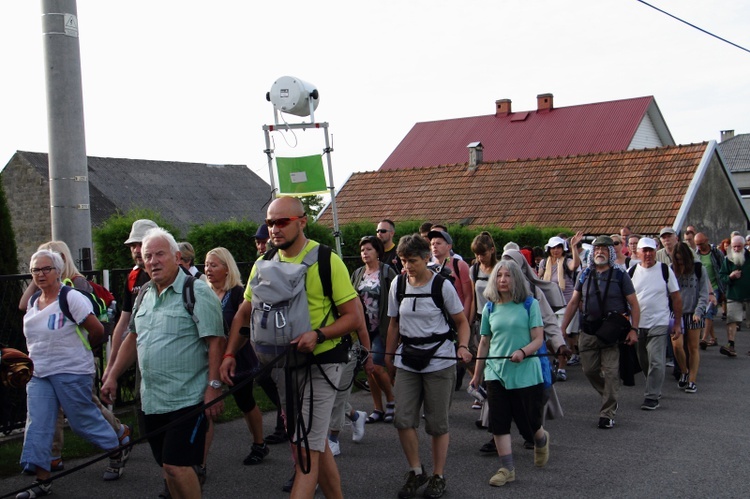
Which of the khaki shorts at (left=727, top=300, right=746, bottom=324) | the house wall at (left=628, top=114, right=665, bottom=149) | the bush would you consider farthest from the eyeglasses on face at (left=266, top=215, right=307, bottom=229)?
the house wall at (left=628, top=114, right=665, bottom=149)

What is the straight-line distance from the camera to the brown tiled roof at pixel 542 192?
83.0 ft

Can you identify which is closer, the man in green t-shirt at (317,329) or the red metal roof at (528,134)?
the man in green t-shirt at (317,329)

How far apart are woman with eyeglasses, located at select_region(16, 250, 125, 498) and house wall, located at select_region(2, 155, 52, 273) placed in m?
36.8

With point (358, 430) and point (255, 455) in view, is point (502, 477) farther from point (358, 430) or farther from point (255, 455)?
point (255, 455)

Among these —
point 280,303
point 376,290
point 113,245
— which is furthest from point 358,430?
point 113,245

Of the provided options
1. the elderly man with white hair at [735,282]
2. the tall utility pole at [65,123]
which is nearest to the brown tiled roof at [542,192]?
the elderly man with white hair at [735,282]

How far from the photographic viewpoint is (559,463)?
6.89 meters

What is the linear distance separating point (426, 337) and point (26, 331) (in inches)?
117

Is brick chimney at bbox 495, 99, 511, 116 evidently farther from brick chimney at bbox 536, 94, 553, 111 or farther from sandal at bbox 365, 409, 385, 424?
sandal at bbox 365, 409, 385, 424

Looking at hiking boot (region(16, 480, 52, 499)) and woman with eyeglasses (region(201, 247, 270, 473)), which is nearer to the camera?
hiking boot (region(16, 480, 52, 499))

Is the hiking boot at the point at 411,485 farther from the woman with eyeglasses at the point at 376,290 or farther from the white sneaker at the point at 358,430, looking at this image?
the woman with eyeglasses at the point at 376,290

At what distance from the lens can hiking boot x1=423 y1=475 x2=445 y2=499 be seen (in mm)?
5883

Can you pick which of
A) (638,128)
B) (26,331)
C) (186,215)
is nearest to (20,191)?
(186,215)

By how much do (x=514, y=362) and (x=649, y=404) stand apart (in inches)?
134
